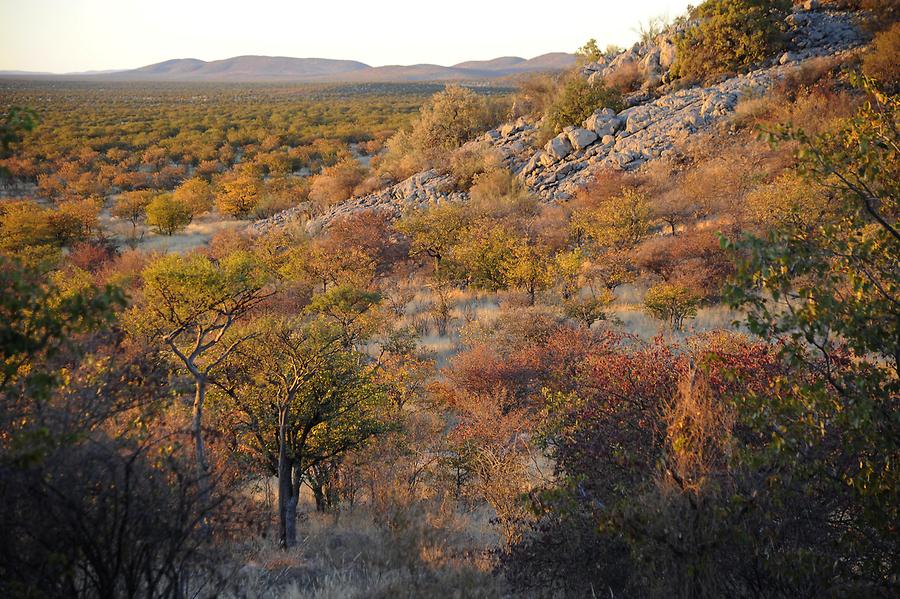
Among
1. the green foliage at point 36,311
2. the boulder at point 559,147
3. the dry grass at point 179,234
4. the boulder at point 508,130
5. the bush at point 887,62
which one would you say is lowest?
the dry grass at point 179,234

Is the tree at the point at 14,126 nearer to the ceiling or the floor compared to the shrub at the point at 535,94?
nearer to the floor

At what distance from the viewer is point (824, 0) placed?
37781 mm

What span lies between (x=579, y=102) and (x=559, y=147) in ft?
13.4

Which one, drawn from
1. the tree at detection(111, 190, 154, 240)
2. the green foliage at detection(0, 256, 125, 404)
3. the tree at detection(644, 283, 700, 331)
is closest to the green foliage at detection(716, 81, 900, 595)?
the green foliage at detection(0, 256, 125, 404)

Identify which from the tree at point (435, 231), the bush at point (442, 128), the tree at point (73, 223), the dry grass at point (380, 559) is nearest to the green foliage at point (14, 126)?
the dry grass at point (380, 559)

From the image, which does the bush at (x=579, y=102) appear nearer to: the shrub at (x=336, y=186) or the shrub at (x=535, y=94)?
the shrub at (x=535, y=94)

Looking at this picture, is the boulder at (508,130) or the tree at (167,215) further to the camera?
the boulder at (508,130)

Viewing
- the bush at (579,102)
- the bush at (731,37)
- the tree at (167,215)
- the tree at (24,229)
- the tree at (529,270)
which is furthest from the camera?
the tree at (167,215)

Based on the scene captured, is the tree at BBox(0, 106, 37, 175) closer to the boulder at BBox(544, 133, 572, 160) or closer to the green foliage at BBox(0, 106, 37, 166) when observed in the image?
the green foliage at BBox(0, 106, 37, 166)

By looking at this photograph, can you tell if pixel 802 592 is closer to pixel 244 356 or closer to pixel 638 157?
pixel 244 356

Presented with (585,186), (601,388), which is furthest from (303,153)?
(601,388)

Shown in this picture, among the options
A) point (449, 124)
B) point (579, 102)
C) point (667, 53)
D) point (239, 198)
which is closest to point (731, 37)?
point (667, 53)

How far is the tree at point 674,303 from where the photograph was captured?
18153 mm

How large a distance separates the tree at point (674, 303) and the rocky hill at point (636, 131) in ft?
40.6
